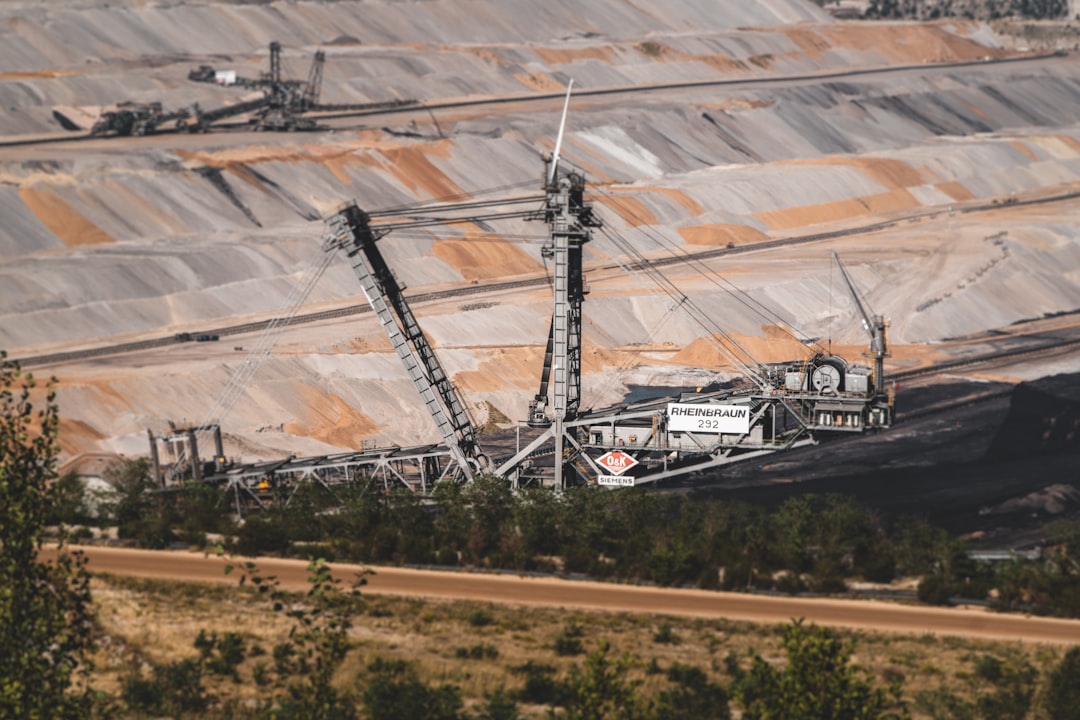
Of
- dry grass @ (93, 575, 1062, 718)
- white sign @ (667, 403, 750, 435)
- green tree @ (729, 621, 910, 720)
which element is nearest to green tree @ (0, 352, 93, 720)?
green tree @ (729, 621, 910, 720)

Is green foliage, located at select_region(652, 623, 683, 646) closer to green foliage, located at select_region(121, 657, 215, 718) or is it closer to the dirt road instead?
the dirt road

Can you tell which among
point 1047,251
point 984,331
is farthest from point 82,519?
point 1047,251

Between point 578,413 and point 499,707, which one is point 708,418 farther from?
point 499,707

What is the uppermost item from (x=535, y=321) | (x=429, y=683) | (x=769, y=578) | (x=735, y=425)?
(x=535, y=321)

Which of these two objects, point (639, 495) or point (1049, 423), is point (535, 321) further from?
point (639, 495)

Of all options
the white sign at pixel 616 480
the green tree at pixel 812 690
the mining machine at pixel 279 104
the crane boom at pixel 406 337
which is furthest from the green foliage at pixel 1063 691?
the mining machine at pixel 279 104
